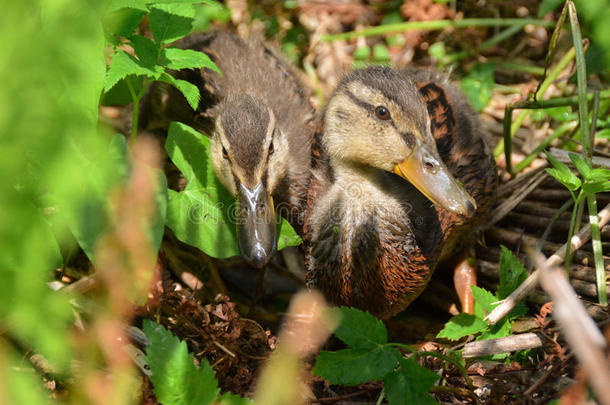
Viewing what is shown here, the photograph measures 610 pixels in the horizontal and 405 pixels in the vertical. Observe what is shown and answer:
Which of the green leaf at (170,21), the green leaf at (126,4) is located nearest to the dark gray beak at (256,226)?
the green leaf at (170,21)

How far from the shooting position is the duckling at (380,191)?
106 inches

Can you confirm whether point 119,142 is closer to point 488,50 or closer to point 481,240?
point 481,240

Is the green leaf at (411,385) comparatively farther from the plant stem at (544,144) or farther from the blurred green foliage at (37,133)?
the plant stem at (544,144)

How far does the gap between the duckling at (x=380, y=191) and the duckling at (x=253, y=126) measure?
0.22m

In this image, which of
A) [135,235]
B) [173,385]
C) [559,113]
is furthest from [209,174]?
[559,113]

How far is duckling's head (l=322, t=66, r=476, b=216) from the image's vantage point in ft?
8.48

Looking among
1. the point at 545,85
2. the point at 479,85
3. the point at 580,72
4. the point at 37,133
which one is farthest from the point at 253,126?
the point at 479,85

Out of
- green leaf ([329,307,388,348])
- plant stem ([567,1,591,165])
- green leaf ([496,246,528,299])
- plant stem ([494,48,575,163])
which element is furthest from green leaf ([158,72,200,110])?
plant stem ([494,48,575,163])

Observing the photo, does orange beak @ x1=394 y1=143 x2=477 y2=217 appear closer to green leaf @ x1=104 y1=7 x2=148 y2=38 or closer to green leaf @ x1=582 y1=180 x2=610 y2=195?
green leaf @ x1=582 y1=180 x2=610 y2=195

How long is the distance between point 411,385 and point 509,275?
3.48ft

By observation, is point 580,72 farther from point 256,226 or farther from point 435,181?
point 256,226

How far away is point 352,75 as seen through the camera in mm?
2959

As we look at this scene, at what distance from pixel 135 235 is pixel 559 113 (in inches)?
130

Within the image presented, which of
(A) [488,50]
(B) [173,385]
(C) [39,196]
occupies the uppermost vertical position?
(A) [488,50]
